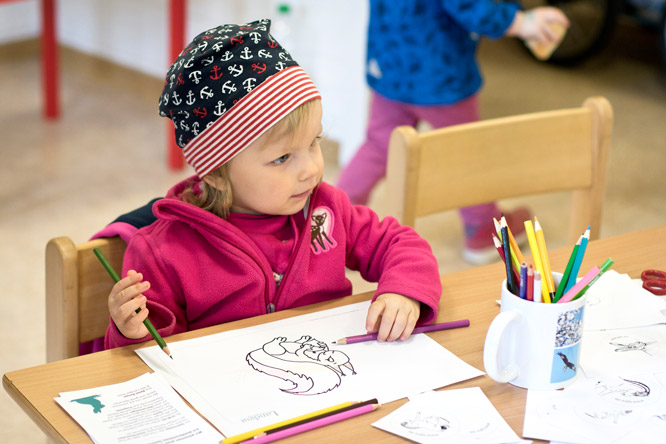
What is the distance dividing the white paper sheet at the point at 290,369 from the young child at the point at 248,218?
0.04 metres

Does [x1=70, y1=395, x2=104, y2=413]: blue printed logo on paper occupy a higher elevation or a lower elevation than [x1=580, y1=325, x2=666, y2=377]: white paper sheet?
lower

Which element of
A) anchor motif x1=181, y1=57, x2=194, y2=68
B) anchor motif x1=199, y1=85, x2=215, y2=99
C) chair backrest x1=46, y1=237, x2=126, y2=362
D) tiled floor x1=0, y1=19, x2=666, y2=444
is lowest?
tiled floor x1=0, y1=19, x2=666, y2=444

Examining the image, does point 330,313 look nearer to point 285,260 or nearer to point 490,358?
point 285,260

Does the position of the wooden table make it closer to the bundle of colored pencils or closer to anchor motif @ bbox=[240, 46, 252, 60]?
the bundle of colored pencils

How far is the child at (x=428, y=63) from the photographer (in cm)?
216

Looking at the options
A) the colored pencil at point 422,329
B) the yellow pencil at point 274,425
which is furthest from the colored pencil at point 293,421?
the colored pencil at point 422,329

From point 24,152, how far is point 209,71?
7.57 feet

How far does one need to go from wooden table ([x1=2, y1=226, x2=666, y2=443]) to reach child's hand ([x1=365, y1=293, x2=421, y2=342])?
4cm

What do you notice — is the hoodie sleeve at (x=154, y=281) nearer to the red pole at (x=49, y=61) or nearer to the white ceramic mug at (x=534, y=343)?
the white ceramic mug at (x=534, y=343)

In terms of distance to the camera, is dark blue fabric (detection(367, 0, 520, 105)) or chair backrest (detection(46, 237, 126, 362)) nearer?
chair backrest (detection(46, 237, 126, 362))

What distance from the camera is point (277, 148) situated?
1.09 metres

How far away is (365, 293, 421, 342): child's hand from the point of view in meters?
1.00

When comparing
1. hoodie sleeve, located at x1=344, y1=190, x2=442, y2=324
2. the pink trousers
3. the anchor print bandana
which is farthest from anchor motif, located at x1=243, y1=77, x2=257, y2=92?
the pink trousers

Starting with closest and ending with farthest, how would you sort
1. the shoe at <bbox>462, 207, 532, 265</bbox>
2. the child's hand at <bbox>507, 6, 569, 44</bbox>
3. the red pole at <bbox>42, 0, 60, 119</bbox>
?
the child's hand at <bbox>507, 6, 569, 44</bbox> → the shoe at <bbox>462, 207, 532, 265</bbox> → the red pole at <bbox>42, 0, 60, 119</bbox>
